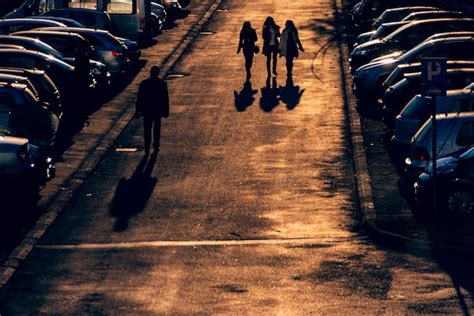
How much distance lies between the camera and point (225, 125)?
1287 inches

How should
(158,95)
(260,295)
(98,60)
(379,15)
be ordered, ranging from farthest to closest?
(379,15) → (98,60) → (158,95) → (260,295)

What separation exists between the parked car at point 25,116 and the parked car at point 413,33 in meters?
12.7

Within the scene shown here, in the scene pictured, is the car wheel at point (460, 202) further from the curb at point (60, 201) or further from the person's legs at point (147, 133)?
the person's legs at point (147, 133)

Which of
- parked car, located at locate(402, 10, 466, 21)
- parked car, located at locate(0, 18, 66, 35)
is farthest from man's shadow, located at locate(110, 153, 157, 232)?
parked car, located at locate(402, 10, 466, 21)

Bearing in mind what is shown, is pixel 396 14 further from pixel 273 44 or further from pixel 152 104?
pixel 152 104

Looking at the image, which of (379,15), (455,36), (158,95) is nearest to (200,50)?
(379,15)

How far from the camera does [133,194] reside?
26.0 m

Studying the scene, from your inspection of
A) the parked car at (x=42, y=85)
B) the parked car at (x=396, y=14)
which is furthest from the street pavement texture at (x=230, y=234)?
the parked car at (x=396, y=14)

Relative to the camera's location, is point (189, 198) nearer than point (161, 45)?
Yes

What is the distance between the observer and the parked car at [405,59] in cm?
3428

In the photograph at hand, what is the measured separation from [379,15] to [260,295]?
31.4 metres

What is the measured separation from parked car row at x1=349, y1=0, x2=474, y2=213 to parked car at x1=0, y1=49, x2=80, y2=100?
664cm

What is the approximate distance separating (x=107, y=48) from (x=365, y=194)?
15466 mm

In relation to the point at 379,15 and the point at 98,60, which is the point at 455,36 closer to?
the point at 98,60
